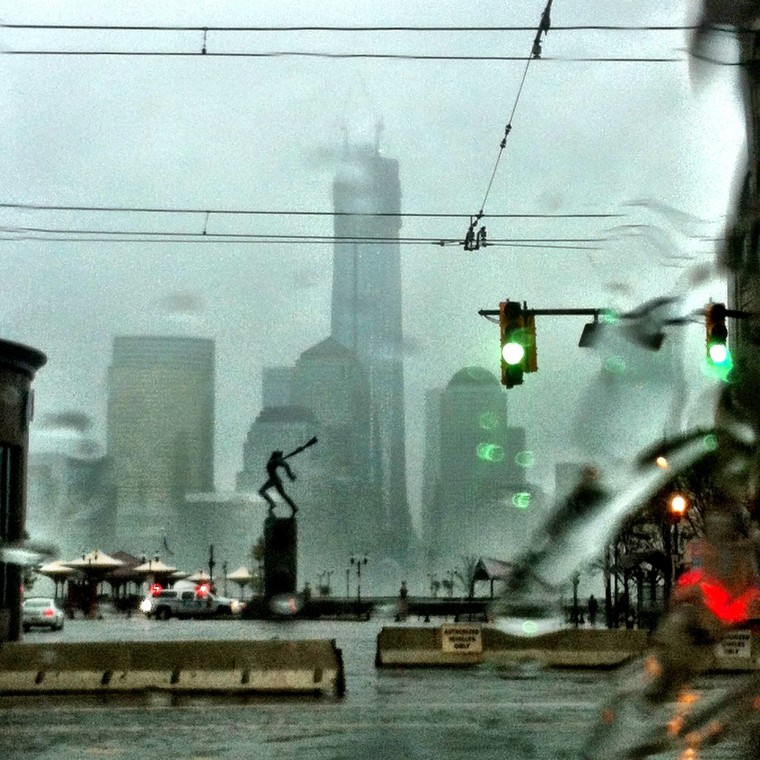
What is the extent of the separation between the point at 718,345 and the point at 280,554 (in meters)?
28.8

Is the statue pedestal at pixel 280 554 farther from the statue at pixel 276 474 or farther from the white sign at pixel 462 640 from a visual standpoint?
the white sign at pixel 462 640

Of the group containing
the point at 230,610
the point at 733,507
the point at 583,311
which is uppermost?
the point at 583,311

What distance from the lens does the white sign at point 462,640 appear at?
24203mm

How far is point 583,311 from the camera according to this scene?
477 inches

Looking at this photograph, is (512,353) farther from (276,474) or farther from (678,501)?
(276,474)

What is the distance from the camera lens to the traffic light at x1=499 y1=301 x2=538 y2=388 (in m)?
15.5

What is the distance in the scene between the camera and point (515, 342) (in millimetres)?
15641

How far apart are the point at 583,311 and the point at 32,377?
21.0m

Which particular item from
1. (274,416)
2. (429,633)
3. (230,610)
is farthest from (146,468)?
(429,633)

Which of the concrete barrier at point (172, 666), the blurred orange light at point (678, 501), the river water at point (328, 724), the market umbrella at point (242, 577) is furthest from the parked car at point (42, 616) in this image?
the blurred orange light at point (678, 501)

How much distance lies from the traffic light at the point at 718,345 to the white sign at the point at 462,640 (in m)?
22.4

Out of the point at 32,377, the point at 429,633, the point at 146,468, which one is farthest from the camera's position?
the point at 146,468

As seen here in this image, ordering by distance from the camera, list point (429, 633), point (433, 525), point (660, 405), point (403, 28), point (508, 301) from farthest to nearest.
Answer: point (429, 633), point (433, 525), point (508, 301), point (403, 28), point (660, 405)

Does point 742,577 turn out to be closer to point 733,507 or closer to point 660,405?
point 733,507
